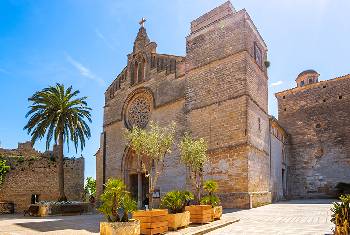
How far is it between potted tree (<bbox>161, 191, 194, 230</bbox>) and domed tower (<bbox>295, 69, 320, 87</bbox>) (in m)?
27.4

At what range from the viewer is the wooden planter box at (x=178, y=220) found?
29.4ft

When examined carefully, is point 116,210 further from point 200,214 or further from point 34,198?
point 34,198

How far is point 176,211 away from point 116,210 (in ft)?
8.29

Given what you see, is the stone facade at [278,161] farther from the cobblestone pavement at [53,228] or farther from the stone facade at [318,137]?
the cobblestone pavement at [53,228]

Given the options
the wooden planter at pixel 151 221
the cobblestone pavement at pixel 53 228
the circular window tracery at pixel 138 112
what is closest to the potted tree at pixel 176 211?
the wooden planter at pixel 151 221

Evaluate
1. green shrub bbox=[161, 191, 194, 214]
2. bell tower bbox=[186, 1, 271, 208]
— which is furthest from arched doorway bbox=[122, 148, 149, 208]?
green shrub bbox=[161, 191, 194, 214]

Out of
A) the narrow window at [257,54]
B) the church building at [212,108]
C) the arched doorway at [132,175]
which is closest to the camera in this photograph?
the church building at [212,108]

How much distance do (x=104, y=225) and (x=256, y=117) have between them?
→ 1349 cm

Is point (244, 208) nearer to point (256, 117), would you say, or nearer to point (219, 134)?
point (219, 134)

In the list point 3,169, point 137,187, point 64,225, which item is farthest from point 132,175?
point 64,225

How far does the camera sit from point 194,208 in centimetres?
1059

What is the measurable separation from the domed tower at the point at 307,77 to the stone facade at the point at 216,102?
13.5 m

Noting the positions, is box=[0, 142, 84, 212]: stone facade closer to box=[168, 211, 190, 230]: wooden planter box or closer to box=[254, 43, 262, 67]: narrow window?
box=[254, 43, 262, 67]: narrow window

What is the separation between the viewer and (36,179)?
87.9ft
